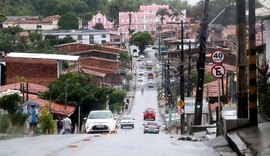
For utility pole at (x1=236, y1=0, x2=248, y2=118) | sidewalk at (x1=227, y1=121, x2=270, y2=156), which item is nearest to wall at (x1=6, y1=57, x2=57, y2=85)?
utility pole at (x1=236, y1=0, x2=248, y2=118)

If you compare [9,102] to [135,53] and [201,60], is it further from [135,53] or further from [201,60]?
[135,53]

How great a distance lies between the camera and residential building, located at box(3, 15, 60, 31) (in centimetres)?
14088

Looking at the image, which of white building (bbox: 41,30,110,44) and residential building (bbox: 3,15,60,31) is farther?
residential building (bbox: 3,15,60,31)

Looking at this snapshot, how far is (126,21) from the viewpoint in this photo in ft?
617

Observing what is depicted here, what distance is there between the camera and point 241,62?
20.4m

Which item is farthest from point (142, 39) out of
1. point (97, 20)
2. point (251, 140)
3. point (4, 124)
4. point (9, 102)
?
Answer: point (251, 140)

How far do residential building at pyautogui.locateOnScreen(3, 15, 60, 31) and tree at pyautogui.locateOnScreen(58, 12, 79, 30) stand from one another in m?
1.61

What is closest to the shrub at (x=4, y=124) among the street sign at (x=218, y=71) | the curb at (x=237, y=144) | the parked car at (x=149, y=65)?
the street sign at (x=218, y=71)

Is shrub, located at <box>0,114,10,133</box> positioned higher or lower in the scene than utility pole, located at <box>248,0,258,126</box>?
lower

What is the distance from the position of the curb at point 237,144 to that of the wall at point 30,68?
2163 inches

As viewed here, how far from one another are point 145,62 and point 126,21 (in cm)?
4735

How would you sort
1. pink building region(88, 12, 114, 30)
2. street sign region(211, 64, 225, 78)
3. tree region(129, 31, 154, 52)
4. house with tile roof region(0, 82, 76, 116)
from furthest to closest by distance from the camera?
pink building region(88, 12, 114, 30) < tree region(129, 31, 154, 52) < house with tile roof region(0, 82, 76, 116) < street sign region(211, 64, 225, 78)

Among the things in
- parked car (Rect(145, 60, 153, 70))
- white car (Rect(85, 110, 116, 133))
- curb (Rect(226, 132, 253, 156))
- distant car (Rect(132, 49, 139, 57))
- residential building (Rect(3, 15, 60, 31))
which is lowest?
white car (Rect(85, 110, 116, 133))

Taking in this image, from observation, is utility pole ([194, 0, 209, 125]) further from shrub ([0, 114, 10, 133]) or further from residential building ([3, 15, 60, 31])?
residential building ([3, 15, 60, 31])
